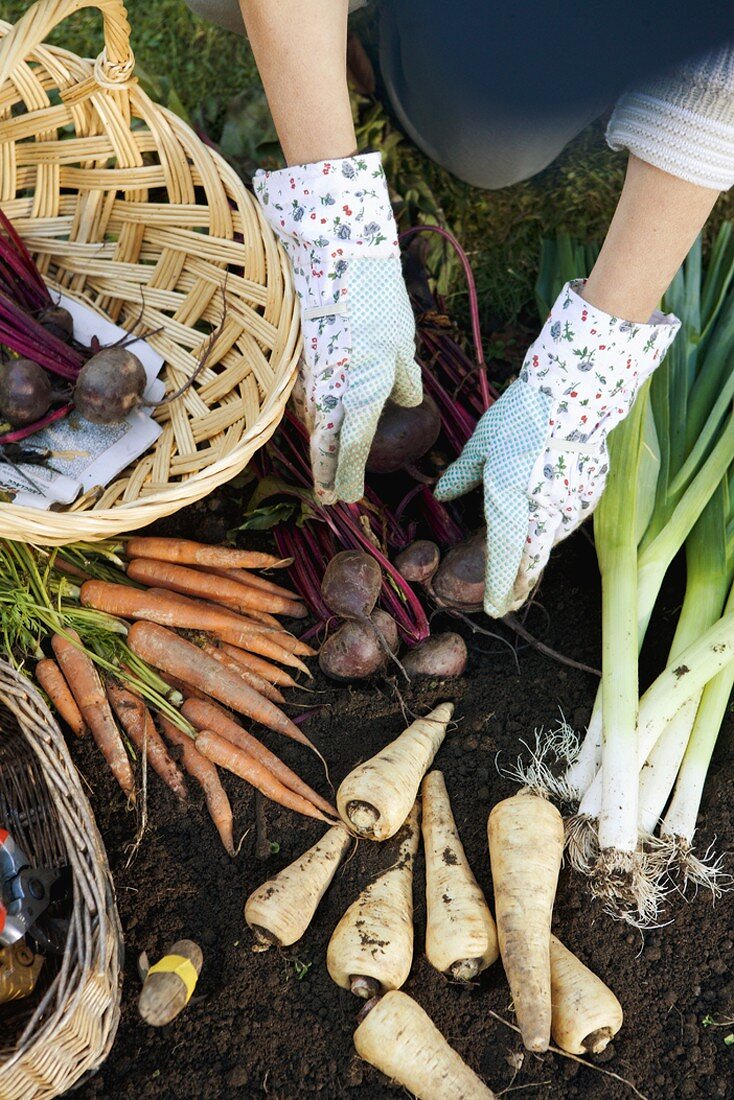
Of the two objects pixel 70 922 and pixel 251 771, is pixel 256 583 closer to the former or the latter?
pixel 251 771

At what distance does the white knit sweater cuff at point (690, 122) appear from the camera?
137cm

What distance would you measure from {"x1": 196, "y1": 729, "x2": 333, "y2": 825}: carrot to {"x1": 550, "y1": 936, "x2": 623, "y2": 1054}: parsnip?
1.67ft

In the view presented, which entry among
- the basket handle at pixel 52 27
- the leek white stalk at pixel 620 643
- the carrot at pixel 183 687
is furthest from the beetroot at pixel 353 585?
the basket handle at pixel 52 27

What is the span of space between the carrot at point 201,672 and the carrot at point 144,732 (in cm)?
9

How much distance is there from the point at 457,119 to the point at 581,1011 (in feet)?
6.76

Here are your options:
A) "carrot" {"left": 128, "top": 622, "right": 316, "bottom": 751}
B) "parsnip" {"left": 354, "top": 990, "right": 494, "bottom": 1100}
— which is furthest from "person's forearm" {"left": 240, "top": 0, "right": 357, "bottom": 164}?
"parsnip" {"left": 354, "top": 990, "right": 494, "bottom": 1100}

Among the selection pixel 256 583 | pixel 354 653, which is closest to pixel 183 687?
pixel 256 583

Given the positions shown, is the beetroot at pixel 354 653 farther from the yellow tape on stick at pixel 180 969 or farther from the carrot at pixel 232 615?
the yellow tape on stick at pixel 180 969

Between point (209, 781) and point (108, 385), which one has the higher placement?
point (108, 385)

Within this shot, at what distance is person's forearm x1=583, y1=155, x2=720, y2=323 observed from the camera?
1462 mm

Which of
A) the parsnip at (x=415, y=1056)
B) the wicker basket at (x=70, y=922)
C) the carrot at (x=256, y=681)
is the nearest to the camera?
the wicker basket at (x=70, y=922)

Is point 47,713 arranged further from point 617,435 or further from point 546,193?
point 546,193

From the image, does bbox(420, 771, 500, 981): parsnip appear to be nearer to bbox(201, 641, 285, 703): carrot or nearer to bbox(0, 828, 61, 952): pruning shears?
bbox(201, 641, 285, 703): carrot

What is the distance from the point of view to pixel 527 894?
154 centimetres
